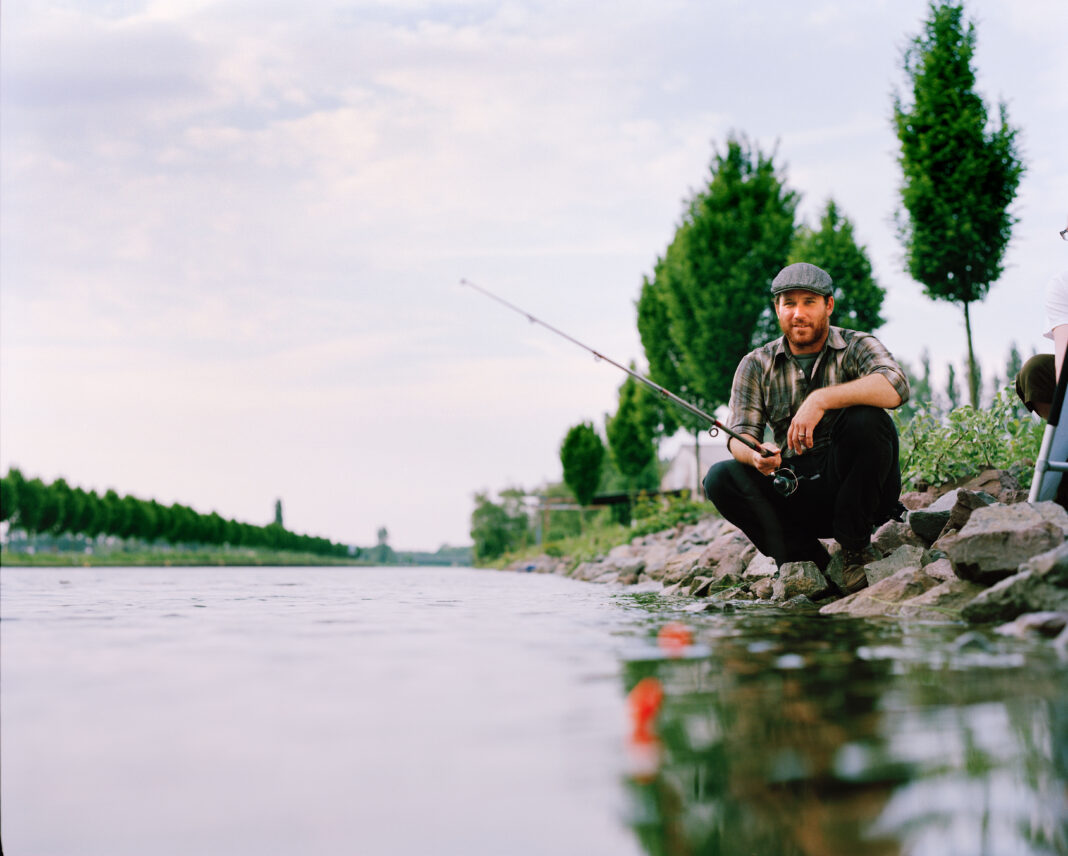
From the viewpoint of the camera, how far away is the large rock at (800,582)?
13.9ft

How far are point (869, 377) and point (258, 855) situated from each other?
3.28 metres

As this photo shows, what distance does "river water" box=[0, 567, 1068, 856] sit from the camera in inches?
42.6

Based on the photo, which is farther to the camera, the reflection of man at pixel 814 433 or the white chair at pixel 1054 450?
the reflection of man at pixel 814 433

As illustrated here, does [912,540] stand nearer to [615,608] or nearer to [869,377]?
[869,377]

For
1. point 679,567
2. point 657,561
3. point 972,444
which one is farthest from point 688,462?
point 972,444

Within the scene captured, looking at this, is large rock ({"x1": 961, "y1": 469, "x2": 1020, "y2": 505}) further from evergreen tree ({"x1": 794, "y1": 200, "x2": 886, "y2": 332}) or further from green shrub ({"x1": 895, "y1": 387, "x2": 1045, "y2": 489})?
evergreen tree ({"x1": 794, "y1": 200, "x2": 886, "y2": 332})

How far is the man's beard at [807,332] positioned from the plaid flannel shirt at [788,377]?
0.19ft

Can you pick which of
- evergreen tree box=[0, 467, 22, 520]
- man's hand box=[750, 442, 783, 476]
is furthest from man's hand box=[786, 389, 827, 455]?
evergreen tree box=[0, 467, 22, 520]

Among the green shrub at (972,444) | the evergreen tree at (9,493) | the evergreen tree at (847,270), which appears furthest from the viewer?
the evergreen tree at (9,493)

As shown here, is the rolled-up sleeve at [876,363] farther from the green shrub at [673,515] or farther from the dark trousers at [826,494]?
the green shrub at [673,515]

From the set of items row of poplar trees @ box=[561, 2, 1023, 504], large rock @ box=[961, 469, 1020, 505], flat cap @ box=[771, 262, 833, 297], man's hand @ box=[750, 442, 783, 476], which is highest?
row of poplar trees @ box=[561, 2, 1023, 504]

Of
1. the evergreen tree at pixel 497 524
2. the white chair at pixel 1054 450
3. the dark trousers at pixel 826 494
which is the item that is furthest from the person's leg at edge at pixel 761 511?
the evergreen tree at pixel 497 524

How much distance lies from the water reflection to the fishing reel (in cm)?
204

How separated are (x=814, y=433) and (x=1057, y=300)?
1142 millimetres
